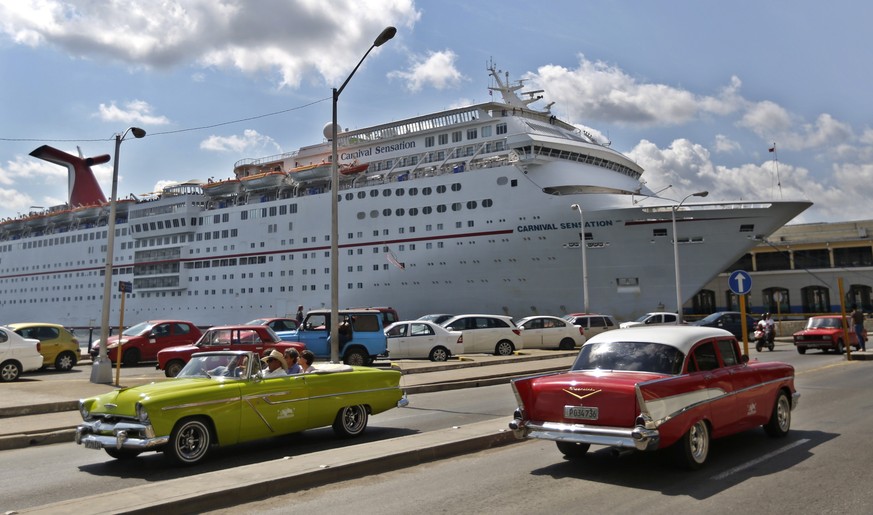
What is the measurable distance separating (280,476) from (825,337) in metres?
21.9

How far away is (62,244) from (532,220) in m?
52.4

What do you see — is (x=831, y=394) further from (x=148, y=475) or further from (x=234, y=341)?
(x=234, y=341)

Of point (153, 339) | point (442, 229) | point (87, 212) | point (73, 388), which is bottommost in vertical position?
point (73, 388)

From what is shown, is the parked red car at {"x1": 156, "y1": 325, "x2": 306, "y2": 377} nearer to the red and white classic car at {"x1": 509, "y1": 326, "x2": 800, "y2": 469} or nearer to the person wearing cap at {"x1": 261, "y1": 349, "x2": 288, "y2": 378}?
the person wearing cap at {"x1": 261, "y1": 349, "x2": 288, "y2": 378}

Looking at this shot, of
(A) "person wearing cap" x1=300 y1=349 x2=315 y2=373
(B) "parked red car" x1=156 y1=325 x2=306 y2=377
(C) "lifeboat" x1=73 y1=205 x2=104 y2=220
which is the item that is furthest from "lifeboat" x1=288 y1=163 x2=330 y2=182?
(A) "person wearing cap" x1=300 y1=349 x2=315 y2=373

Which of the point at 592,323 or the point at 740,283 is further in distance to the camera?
the point at 592,323

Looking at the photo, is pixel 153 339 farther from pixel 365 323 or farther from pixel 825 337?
pixel 825 337

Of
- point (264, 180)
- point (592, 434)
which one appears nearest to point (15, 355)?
point (592, 434)

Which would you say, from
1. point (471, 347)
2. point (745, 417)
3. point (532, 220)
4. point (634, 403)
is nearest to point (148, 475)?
point (634, 403)

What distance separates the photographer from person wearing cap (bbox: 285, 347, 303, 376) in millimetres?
8241

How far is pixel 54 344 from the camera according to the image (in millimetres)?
18484

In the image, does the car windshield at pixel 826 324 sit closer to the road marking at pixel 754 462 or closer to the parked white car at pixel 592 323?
the parked white car at pixel 592 323

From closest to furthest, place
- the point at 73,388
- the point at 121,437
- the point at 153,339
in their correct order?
the point at 121,437
the point at 73,388
the point at 153,339

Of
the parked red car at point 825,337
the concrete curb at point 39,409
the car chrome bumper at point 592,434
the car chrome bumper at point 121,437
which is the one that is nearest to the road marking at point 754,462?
the car chrome bumper at point 592,434
